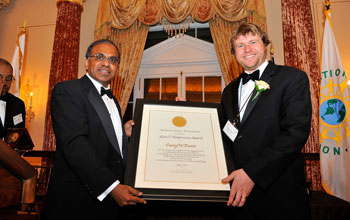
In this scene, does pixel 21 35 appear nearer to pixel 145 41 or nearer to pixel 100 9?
pixel 100 9

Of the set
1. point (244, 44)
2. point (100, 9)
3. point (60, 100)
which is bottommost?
point (60, 100)

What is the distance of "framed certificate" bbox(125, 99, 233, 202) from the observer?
1472 millimetres

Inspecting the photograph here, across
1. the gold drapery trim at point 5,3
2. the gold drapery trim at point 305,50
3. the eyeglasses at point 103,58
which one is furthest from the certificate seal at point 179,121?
the gold drapery trim at point 5,3

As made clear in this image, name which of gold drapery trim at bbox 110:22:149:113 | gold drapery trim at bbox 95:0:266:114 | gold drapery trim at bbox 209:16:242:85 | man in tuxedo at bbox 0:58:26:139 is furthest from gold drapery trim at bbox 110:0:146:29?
man in tuxedo at bbox 0:58:26:139

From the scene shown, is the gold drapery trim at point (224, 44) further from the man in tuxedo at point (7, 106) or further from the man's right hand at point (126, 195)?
the man's right hand at point (126, 195)

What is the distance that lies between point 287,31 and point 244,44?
3.68 metres

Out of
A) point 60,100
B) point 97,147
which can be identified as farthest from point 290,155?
point 60,100

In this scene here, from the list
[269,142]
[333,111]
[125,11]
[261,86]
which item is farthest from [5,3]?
[333,111]

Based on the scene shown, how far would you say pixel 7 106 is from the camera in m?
3.58

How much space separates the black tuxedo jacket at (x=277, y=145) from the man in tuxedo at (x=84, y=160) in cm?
73

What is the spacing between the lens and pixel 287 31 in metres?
5.06

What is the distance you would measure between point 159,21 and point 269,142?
463 centimetres

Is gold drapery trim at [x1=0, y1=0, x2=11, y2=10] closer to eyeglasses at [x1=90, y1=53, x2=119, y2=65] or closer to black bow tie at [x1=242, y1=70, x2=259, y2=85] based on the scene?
eyeglasses at [x1=90, y1=53, x2=119, y2=65]

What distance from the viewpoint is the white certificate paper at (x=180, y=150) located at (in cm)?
151
